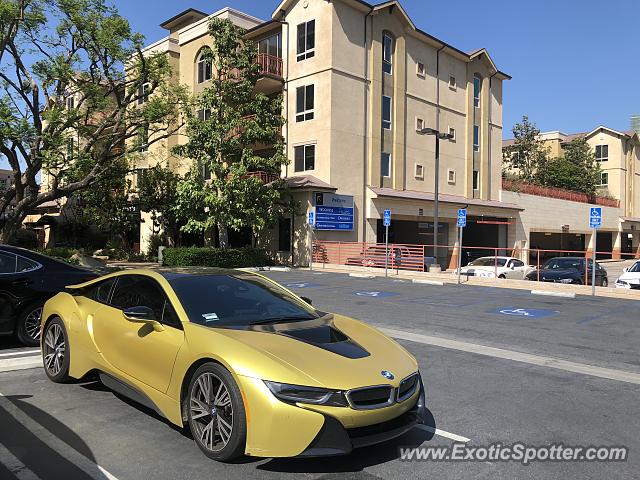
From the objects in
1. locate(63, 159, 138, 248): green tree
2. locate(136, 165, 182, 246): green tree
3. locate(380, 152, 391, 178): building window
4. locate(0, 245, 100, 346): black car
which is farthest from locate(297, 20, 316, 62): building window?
locate(0, 245, 100, 346): black car

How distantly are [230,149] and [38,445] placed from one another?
78.9ft

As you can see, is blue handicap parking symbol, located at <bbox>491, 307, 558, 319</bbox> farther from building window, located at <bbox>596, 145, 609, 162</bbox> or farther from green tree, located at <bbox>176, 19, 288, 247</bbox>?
building window, located at <bbox>596, 145, 609, 162</bbox>

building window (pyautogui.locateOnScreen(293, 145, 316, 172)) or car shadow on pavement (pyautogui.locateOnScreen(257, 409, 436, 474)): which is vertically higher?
building window (pyautogui.locateOnScreen(293, 145, 316, 172))

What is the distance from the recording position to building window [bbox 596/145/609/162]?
6097 centimetres

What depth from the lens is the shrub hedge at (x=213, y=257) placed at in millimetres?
26188

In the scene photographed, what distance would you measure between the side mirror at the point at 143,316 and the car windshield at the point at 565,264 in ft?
64.2

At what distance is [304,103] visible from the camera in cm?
3020

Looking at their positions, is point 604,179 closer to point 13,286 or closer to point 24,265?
point 24,265

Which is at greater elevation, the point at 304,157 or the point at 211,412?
the point at 304,157

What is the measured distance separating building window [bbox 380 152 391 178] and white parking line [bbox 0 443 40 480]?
96.5ft

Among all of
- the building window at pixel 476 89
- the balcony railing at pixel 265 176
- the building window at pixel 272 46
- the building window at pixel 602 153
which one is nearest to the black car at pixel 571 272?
the balcony railing at pixel 265 176

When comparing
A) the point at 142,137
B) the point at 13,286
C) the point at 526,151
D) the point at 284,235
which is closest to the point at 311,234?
the point at 284,235

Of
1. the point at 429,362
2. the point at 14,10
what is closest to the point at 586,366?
the point at 429,362

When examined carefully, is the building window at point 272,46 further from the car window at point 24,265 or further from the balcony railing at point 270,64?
the car window at point 24,265
